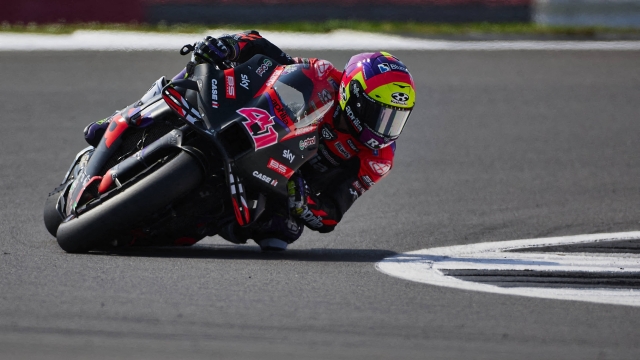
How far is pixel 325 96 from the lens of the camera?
5730 millimetres

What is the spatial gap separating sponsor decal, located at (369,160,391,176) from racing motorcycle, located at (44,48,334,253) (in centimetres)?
58

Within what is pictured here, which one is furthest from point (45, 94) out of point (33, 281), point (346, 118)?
point (33, 281)

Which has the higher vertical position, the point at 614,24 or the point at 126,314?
the point at 126,314

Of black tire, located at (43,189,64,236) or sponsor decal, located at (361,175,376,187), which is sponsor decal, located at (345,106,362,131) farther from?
black tire, located at (43,189,64,236)

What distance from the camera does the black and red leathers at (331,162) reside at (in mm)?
5969

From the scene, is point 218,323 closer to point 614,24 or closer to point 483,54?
point 483,54

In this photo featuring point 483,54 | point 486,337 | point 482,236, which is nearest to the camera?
point 486,337

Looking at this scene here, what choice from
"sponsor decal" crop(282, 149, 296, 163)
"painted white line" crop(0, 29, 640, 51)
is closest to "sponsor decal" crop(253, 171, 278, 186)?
"sponsor decal" crop(282, 149, 296, 163)

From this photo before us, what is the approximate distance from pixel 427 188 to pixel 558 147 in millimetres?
2122

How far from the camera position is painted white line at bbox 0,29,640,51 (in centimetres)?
1307

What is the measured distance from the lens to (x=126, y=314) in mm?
4164

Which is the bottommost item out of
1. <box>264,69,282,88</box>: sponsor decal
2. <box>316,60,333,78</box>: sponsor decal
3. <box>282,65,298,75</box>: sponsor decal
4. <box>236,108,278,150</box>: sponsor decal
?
<box>236,108,278,150</box>: sponsor decal

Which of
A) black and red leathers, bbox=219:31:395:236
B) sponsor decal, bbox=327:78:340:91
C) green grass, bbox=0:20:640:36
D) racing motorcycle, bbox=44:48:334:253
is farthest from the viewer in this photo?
green grass, bbox=0:20:640:36

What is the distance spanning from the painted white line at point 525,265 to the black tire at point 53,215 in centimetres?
183
